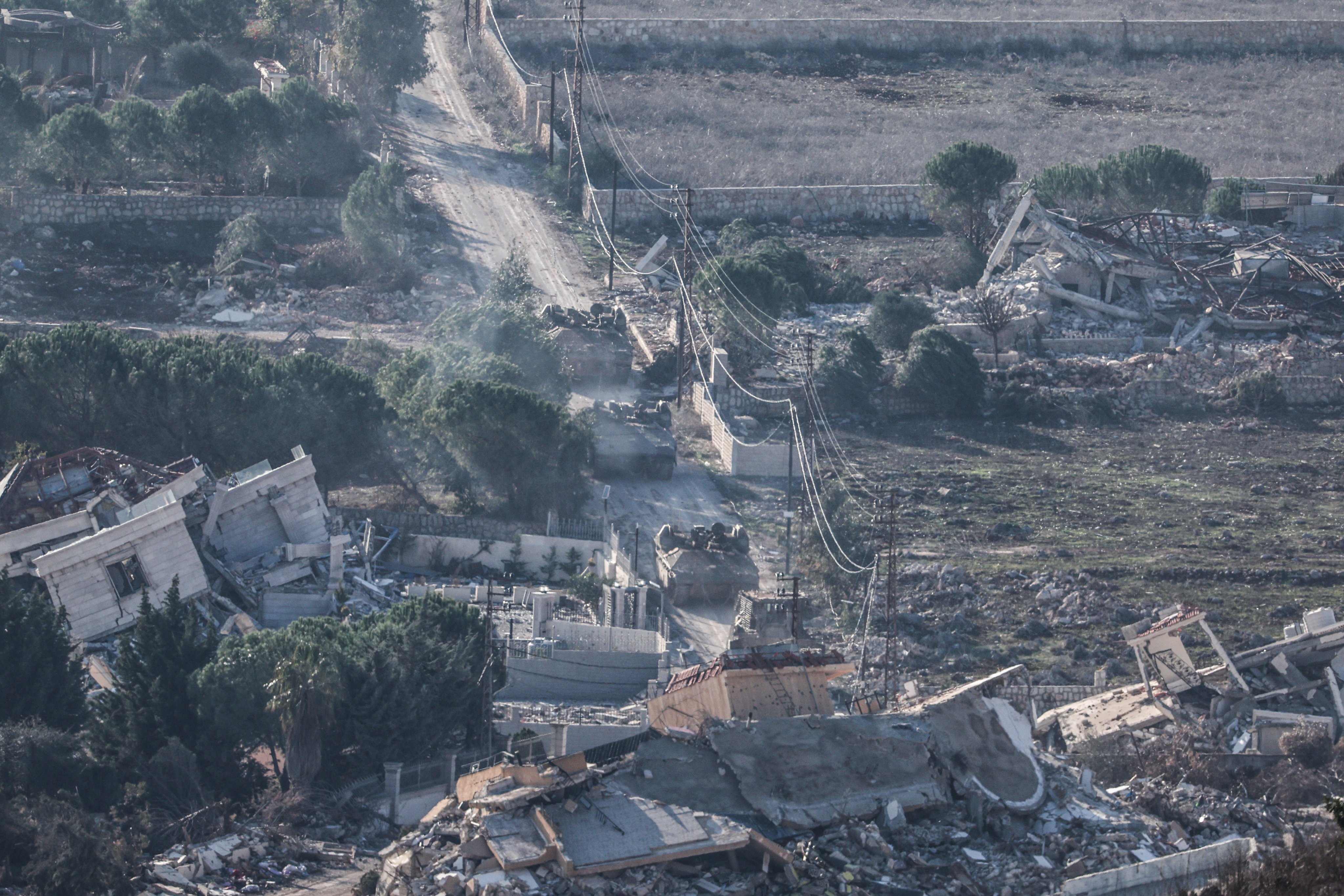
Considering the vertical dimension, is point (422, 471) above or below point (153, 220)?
below

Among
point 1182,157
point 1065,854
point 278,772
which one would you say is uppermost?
point 1182,157

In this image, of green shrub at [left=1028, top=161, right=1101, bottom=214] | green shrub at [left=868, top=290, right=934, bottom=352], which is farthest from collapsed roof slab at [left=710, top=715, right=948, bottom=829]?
green shrub at [left=1028, top=161, right=1101, bottom=214]

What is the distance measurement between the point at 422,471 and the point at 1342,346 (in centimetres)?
2645

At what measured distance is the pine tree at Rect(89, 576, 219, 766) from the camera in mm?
25625

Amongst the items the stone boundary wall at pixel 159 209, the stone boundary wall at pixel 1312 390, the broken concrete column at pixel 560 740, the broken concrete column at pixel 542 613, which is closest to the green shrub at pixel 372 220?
the stone boundary wall at pixel 159 209

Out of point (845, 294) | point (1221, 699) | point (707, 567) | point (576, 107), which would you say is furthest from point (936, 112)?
point (1221, 699)

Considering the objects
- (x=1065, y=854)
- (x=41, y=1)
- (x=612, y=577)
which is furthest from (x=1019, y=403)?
(x=41, y=1)

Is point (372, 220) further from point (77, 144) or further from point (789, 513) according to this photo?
point (789, 513)

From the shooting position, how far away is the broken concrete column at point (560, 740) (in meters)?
23.5

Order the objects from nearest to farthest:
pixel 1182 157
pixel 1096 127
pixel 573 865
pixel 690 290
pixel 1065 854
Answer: pixel 573 865 < pixel 1065 854 < pixel 690 290 < pixel 1182 157 < pixel 1096 127

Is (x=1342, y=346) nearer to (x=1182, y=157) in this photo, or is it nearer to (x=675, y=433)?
(x=1182, y=157)

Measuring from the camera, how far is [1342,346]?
50094mm

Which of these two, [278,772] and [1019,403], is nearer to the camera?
[278,772]

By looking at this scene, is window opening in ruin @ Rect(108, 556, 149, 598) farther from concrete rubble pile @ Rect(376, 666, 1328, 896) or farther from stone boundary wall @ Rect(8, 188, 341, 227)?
stone boundary wall @ Rect(8, 188, 341, 227)
